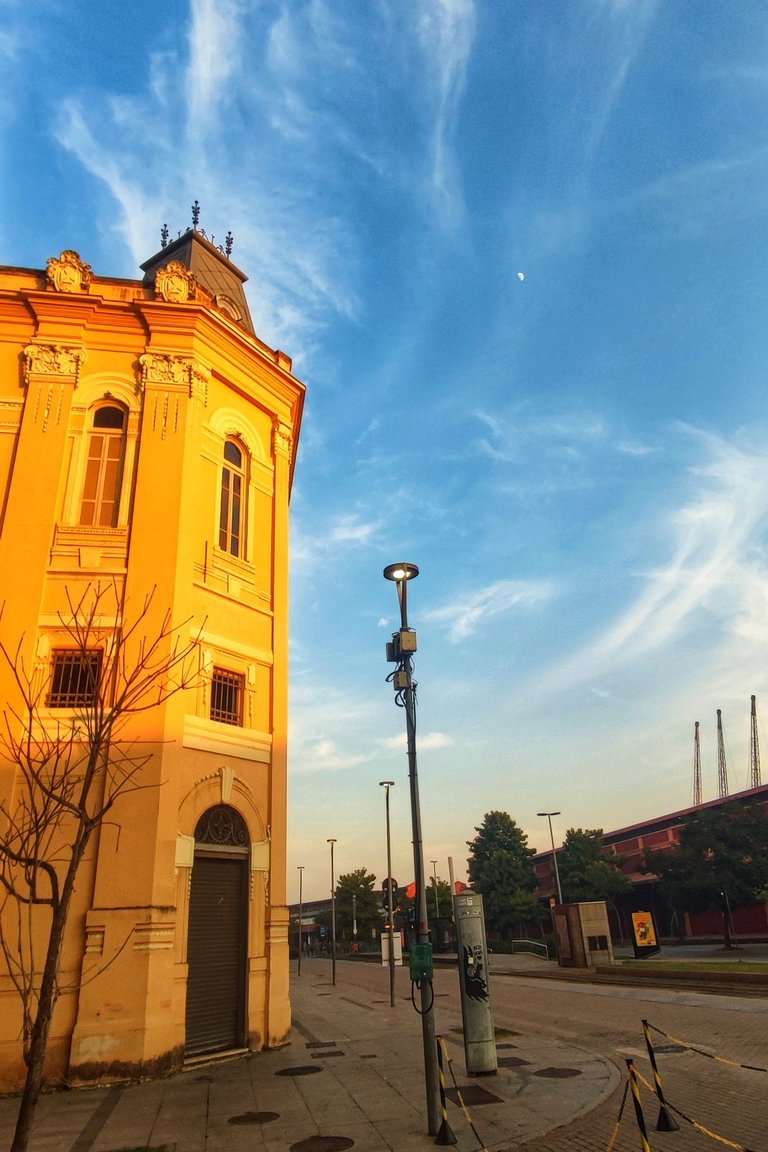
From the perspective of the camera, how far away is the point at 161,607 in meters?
16.6

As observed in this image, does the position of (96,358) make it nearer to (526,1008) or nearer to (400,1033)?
(400,1033)

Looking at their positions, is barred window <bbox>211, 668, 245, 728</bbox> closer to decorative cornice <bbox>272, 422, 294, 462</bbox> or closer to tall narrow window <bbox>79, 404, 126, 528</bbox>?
tall narrow window <bbox>79, 404, 126, 528</bbox>

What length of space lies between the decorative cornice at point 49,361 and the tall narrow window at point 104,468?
1191 mm

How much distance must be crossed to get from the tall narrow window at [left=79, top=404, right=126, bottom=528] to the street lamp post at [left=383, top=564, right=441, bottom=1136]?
28.5ft

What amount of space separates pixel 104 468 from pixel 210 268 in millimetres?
9327

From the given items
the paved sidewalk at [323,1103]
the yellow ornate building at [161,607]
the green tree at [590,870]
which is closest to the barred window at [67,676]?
the yellow ornate building at [161,607]

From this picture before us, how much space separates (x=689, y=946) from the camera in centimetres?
5631

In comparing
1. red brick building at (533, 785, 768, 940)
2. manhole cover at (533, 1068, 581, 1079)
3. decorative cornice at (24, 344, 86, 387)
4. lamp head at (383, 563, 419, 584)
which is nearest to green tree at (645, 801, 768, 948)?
red brick building at (533, 785, 768, 940)

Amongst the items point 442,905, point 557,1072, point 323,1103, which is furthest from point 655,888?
point 323,1103

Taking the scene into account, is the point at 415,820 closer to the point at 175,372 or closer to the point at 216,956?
the point at 216,956

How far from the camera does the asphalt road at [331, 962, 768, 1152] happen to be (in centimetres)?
916

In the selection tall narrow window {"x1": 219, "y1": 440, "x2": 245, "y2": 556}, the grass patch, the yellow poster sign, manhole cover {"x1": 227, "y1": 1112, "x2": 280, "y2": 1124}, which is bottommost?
the grass patch

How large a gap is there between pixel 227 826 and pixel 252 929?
2.26 m

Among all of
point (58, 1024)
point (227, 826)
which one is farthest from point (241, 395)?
point (58, 1024)
